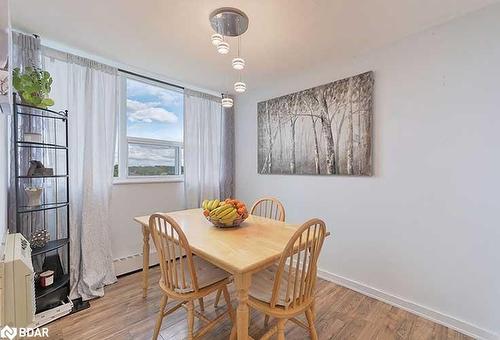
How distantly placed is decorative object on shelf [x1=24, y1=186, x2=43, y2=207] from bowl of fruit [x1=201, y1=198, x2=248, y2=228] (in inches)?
54.1

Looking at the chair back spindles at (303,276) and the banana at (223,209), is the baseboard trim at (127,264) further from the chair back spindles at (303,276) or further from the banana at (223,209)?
the chair back spindles at (303,276)

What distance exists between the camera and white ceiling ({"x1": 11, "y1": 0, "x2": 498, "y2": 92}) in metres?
1.59

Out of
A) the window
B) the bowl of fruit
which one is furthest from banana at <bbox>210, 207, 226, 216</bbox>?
the window

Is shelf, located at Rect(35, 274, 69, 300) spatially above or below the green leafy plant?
below

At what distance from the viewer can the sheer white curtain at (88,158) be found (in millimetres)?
2146

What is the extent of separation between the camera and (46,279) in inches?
74.7

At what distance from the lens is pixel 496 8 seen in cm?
158

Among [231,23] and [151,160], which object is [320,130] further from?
[151,160]

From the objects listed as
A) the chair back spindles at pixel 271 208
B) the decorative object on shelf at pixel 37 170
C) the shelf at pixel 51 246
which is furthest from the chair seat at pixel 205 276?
the decorative object on shelf at pixel 37 170

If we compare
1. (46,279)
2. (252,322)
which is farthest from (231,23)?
(46,279)

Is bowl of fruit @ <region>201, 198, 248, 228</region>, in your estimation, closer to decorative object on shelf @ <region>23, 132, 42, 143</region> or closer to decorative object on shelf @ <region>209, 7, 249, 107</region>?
decorative object on shelf @ <region>209, 7, 249, 107</region>

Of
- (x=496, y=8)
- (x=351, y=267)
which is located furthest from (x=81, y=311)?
(x=496, y=8)

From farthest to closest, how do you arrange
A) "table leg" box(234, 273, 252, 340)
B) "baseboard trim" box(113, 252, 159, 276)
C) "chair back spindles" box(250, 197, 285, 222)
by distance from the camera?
"baseboard trim" box(113, 252, 159, 276) → "chair back spindles" box(250, 197, 285, 222) → "table leg" box(234, 273, 252, 340)

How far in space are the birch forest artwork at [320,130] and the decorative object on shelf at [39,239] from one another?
236cm
